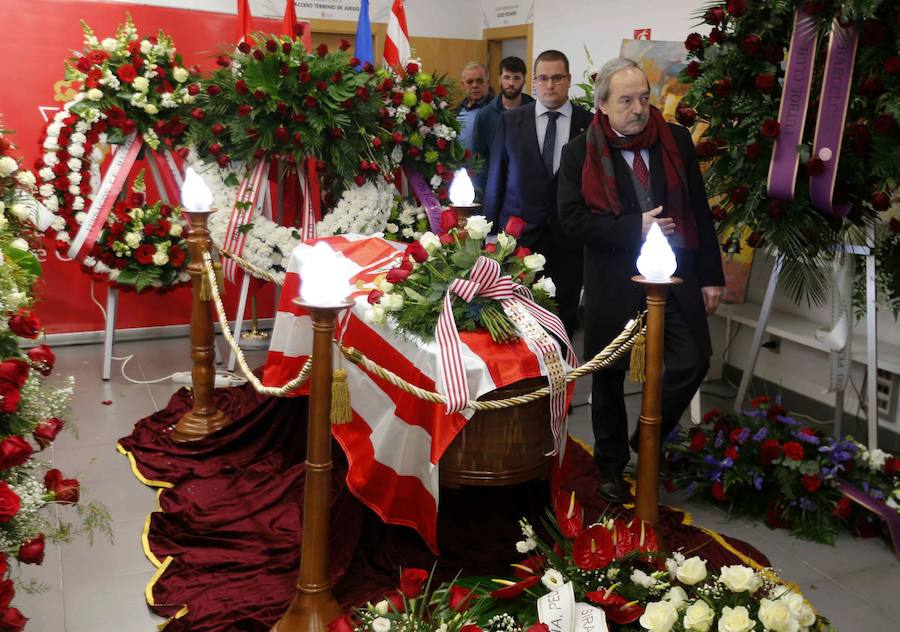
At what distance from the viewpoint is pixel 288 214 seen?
214 inches

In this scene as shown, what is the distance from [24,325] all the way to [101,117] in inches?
129

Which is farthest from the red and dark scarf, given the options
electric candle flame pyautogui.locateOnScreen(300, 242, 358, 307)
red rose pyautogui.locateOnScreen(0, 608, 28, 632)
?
red rose pyautogui.locateOnScreen(0, 608, 28, 632)

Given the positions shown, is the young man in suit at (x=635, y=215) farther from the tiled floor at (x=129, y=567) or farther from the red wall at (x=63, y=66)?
the red wall at (x=63, y=66)

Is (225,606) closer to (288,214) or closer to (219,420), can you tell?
(219,420)

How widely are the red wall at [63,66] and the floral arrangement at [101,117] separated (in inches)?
15.9

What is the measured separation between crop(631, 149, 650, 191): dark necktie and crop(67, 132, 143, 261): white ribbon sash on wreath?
3164mm

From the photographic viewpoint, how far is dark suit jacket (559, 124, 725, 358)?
340cm

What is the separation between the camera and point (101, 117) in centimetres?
514

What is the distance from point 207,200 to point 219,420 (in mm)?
1074

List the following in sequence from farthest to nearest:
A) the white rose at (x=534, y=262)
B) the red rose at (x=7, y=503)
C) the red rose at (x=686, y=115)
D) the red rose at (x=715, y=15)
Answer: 1. the red rose at (x=686, y=115)
2. the red rose at (x=715, y=15)
3. the white rose at (x=534, y=262)
4. the red rose at (x=7, y=503)

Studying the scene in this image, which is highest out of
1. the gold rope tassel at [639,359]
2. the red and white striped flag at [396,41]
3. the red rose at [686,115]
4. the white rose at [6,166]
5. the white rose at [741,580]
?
the red and white striped flag at [396,41]

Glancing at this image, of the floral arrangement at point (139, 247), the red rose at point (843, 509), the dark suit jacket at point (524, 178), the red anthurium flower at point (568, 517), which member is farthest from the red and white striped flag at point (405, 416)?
the floral arrangement at point (139, 247)

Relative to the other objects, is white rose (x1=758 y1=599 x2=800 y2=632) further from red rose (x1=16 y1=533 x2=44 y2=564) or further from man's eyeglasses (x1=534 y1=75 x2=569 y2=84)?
man's eyeglasses (x1=534 y1=75 x2=569 y2=84)

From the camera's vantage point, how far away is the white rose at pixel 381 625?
2271 millimetres
